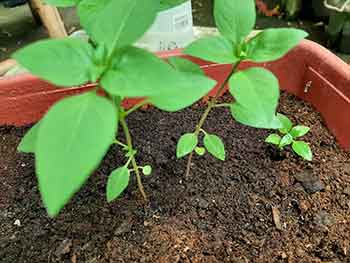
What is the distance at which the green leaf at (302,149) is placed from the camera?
80cm

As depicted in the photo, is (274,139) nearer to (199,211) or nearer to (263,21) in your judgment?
(199,211)

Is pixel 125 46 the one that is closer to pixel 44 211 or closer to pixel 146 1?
pixel 146 1

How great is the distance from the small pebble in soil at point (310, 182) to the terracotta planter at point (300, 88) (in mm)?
110

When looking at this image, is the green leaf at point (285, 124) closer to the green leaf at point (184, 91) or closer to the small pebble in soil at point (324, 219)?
the small pebble in soil at point (324, 219)

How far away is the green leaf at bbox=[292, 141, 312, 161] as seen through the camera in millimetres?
798

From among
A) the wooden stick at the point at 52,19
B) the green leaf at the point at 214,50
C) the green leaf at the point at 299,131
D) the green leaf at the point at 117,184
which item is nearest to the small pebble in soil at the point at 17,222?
the green leaf at the point at 117,184

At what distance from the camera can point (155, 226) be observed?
724mm

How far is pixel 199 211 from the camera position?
2.45 ft

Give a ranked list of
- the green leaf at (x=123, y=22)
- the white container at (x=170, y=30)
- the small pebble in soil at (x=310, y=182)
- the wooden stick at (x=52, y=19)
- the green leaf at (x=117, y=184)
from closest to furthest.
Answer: the green leaf at (x=123, y=22) → the green leaf at (x=117, y=184) → the small pebble in soil at (x=310, y=182) → the white container at (x=170, y=30) → the wooden stick at (x=52, y=19)

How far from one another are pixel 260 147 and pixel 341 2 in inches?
41.5

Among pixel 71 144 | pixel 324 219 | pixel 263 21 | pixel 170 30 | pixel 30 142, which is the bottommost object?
pixel 263 21

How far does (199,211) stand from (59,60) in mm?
386

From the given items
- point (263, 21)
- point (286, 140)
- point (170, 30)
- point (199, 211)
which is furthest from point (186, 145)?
point (263, 21)

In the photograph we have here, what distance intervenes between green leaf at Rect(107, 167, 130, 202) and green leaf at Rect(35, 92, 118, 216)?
0.25 metres
